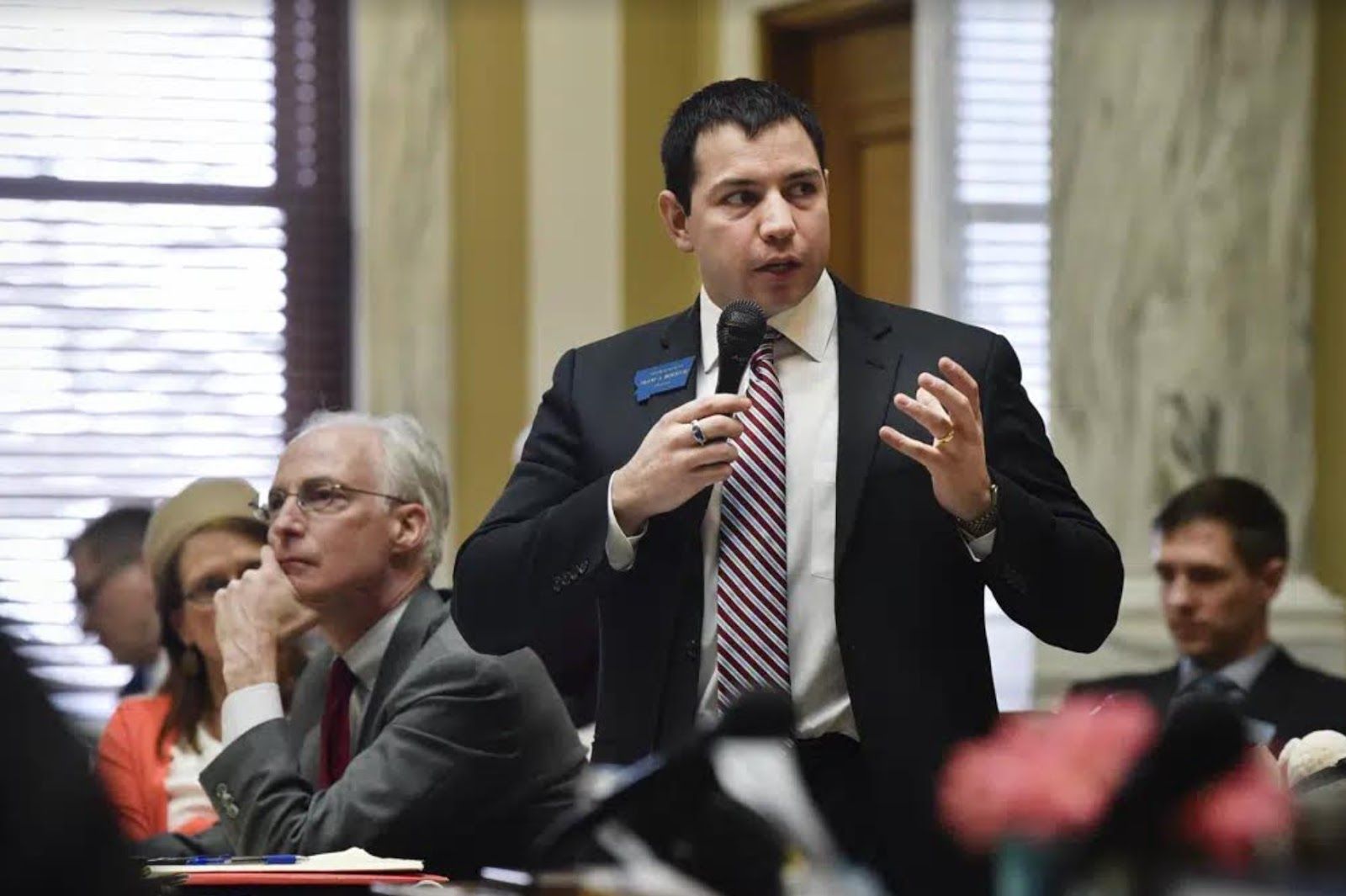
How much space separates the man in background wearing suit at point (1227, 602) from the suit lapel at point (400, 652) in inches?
67.9

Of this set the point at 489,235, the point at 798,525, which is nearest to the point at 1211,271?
the point at 489,235

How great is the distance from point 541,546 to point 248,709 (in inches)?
31.9

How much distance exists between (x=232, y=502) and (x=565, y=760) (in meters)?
1.33

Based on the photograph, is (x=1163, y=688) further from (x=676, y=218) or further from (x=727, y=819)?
(x=727, y=819)

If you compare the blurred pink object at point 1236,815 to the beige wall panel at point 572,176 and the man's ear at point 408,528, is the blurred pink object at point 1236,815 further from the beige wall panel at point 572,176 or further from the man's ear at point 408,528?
the beige wall panel at point 572,176

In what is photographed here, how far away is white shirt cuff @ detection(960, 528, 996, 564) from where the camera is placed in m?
2.67

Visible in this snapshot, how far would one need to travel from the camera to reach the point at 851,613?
9.06ft

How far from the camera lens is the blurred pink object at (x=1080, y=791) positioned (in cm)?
139

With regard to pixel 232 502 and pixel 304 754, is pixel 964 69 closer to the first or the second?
pixel 232 502

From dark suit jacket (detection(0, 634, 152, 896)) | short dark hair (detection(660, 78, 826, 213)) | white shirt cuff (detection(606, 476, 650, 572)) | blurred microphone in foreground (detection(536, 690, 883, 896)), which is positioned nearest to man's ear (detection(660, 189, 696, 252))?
short dark hair (detection(660, 78, 826, 213))

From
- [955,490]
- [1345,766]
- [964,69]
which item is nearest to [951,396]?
[955,490]

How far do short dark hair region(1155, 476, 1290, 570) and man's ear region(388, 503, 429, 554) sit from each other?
5.90 ft

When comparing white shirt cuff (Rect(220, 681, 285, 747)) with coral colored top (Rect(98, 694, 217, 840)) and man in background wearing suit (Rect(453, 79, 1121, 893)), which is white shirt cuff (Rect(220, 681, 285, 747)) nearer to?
man in background wearing suit (Rect(453, 79, 1121, 893))

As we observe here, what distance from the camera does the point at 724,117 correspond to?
9.77 feet
